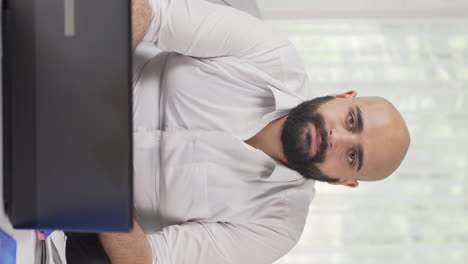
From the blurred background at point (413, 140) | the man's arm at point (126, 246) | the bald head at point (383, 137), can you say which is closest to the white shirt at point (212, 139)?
the man's arm at point (126, 246)

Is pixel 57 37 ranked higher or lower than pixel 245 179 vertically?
higher

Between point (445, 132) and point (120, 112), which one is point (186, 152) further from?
point (445, 132)

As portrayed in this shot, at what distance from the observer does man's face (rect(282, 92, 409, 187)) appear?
128cm

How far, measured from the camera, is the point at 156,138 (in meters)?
1.21

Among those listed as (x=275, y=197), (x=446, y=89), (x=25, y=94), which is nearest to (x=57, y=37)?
(x=25, y=94)

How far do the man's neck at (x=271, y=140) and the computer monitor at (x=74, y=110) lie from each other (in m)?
0.70

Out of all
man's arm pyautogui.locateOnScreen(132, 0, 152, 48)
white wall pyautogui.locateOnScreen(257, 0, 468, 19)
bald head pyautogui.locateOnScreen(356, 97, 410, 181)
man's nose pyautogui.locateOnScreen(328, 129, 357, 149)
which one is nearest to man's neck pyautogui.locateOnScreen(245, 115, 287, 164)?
man's nose pyautogui.locateOnScreen(328, 129, 357, 149)

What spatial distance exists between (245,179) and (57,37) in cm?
74

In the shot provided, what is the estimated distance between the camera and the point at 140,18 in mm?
1042

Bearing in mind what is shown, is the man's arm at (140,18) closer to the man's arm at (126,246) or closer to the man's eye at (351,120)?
the man's arm at (126,246)

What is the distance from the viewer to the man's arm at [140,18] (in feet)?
3.36

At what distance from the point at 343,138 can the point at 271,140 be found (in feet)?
0.65

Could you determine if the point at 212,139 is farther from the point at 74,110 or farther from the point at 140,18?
the point at 74,110

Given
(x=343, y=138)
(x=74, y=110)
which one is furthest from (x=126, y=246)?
(x=343, y=138)
